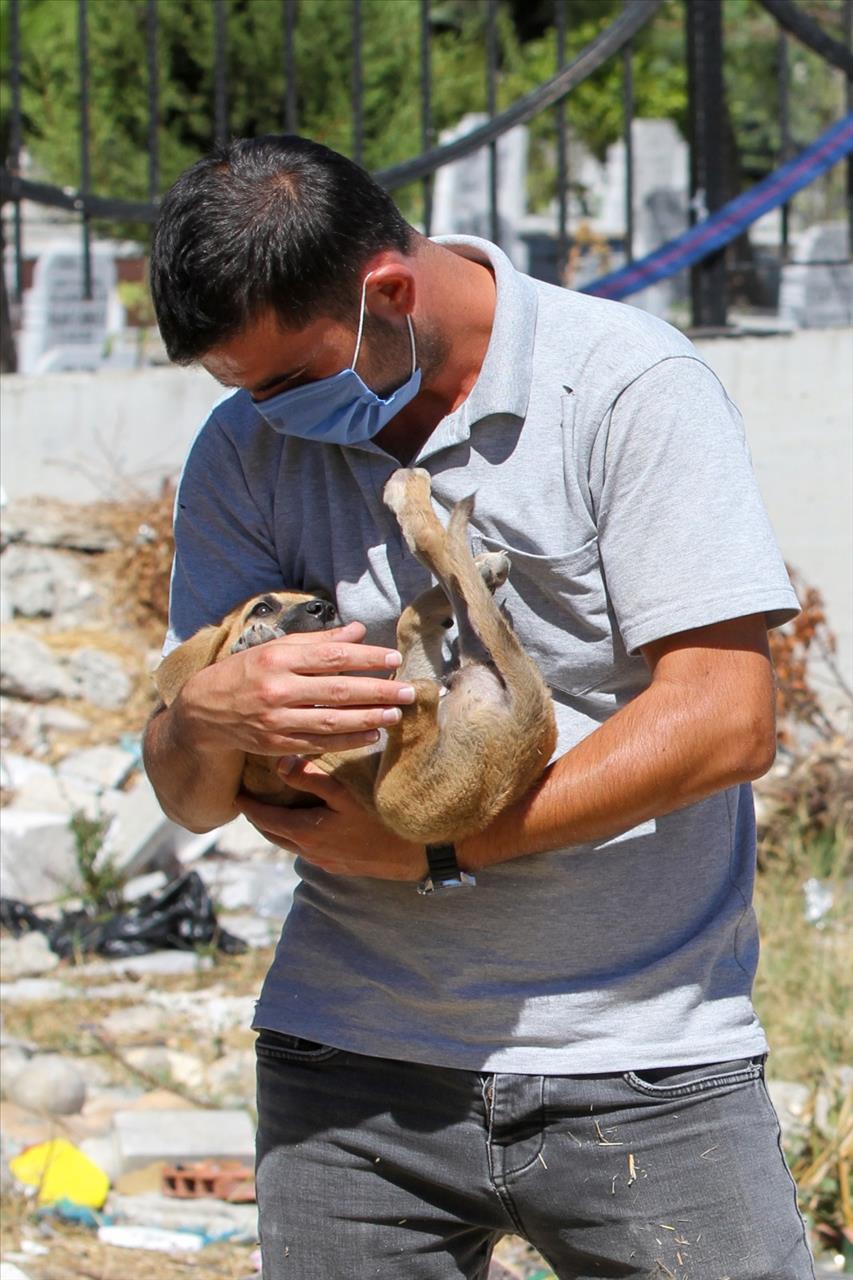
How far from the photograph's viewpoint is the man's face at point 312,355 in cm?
214

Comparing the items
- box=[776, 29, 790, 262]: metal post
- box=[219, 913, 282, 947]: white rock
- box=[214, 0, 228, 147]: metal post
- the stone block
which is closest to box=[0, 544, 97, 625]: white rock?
box=[219, 913, 282, 947]: white rock

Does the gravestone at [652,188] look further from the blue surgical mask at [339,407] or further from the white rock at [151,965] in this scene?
the blue surgical mask at [339,407]

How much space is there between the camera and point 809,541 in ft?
21.6

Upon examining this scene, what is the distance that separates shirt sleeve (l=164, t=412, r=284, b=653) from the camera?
2.39 meters

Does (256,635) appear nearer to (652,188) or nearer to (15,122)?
(15,122)

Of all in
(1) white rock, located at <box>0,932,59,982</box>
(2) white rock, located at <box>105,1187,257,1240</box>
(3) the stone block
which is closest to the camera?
(2) white rock, located at <box>105,1187,257,1240</box>

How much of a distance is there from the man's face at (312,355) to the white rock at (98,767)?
15.4 feet

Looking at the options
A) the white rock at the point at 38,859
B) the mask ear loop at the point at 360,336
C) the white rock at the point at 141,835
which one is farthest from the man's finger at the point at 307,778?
the white rock at the point at 38,859

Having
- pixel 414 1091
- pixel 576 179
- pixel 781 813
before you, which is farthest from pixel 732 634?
pixel 576 179

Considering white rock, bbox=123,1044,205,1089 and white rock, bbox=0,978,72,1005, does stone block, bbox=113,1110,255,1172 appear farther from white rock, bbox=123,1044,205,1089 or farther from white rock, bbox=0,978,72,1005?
white rock, bbox=0,978,72,1005

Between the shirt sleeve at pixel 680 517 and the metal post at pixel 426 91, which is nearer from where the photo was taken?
the shirt sleeve at pixel 680 517

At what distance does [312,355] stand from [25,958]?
13.4 ft

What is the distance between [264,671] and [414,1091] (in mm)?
631

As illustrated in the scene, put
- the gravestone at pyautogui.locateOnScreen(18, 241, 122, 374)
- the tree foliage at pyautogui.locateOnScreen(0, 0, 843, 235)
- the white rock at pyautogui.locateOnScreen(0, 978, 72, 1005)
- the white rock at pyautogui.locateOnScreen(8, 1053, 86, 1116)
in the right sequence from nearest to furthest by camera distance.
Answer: the white rock at pyautogui.locateOnScreen(8, 1053, 86, 1116)
the white rock at pyautogui.locateOnScreen(0, 978, 72, 1005)
the tree foliage at pyautogui.locateOnScreen(0, 0, 843, 235)
the gravestone at pyautogui.locateOnScreen(18, 241, 122, 374)
